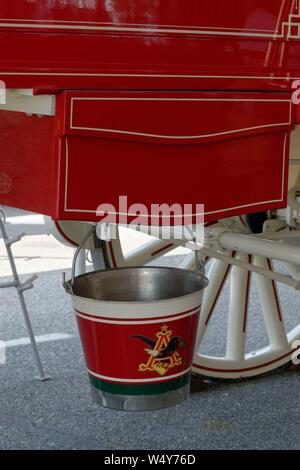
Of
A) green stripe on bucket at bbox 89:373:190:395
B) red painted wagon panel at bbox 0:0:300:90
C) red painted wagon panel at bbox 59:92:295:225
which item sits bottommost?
green stripe on bucket at bbox 89:373:190:395

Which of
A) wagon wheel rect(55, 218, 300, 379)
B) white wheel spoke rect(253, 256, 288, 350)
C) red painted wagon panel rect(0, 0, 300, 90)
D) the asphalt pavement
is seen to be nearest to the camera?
red painted wagon panel rect(0, 0, 300, 90)

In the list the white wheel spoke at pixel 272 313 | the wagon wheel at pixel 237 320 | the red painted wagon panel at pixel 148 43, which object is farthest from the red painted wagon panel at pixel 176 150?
the white wheel spoke at pixel 272 313

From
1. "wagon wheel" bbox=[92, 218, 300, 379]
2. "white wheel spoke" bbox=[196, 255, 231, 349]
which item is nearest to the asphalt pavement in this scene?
"wagon wheel" bbox=[92, 218, 300, 379]

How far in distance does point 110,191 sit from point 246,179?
350 mm

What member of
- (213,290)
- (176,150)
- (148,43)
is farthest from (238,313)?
(148,43)

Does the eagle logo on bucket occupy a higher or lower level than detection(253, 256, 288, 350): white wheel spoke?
higher

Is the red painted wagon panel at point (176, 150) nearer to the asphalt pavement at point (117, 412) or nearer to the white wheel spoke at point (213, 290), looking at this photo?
the asphalt pavement at point (117, 412)

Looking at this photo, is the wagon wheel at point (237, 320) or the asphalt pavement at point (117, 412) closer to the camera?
the asphalt pavement at point (117, 412)

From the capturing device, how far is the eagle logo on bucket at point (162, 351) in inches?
77.6

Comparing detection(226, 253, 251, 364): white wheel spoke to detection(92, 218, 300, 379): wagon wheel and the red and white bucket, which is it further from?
the red and white bucket

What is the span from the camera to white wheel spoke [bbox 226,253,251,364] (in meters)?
3.38

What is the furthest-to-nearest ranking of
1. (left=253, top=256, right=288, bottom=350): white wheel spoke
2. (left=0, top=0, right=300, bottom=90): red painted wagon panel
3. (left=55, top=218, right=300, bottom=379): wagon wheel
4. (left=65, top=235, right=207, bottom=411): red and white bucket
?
(left=253, top=256, right=288, bottom=350): white wheel spoke → (left=55, top=218, right=300, bottom=379): wagon wheel → (left=65, top=235, right=207, bottom=411): red and white bucket → (left=0, top=0, right=300, bottom=90): red painted wagon panel

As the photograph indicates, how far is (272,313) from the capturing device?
3.47 m

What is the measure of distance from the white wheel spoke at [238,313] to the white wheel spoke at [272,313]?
0.10m
